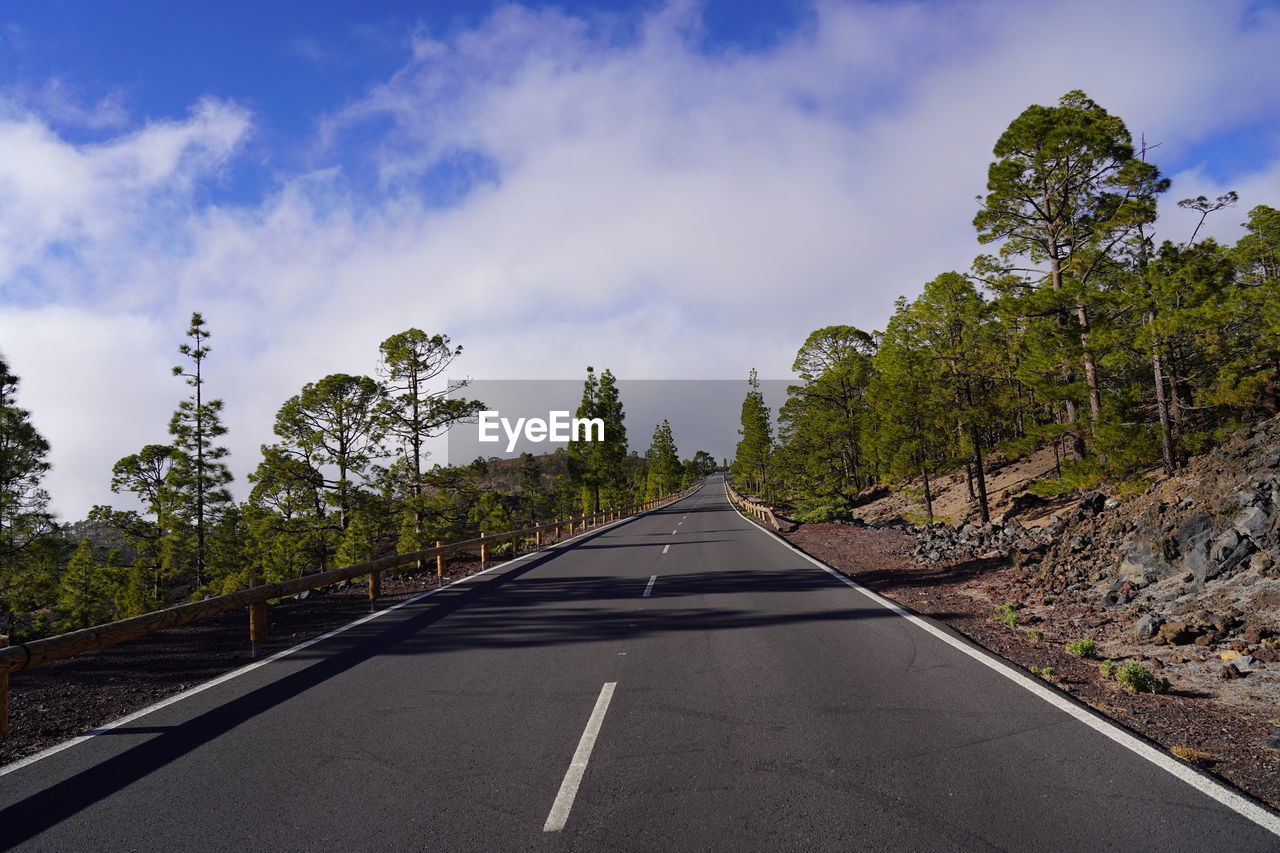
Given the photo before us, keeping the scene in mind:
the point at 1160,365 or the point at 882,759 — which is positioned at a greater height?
the point at 1160,365

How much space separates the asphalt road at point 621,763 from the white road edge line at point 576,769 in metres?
0.02

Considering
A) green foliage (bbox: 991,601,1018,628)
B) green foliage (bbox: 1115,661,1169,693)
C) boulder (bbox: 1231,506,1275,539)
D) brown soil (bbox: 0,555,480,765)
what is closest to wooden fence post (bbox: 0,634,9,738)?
brown soil (bbox: 0,555,480,765)

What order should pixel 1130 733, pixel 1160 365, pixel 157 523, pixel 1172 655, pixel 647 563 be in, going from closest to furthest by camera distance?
1. pixel 1130 733
2. pixel 1172 655
3. pixel 1160 365
4. pixel 647 563
5. pixel 157 523

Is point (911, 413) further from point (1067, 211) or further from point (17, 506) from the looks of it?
point (17, 506)

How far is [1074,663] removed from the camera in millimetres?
6375

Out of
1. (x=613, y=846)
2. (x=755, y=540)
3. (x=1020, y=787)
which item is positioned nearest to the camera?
(x=613, y=846)

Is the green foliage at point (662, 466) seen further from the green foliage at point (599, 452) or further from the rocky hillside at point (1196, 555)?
the rocky hillside at point (1196, 555)

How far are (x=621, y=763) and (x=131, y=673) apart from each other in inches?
243

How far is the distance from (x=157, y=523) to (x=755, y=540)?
97.9ft

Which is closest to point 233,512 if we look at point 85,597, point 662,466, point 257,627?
point 85,597

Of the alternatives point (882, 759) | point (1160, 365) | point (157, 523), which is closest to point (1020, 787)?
point (882, 759)

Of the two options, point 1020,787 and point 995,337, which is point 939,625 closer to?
point 1020,787

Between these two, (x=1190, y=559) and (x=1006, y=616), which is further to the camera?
(x=1190, y=559)

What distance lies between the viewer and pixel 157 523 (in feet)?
100
